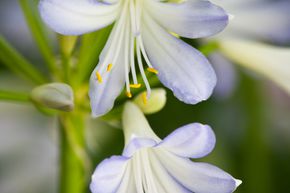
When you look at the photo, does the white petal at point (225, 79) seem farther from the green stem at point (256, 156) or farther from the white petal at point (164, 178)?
the white petal at point (164, 178)

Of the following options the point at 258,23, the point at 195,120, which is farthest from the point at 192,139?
the point at 258,23

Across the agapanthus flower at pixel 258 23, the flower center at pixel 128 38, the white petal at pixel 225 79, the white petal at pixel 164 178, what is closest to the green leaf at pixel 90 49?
the flower center at pixel 128 38

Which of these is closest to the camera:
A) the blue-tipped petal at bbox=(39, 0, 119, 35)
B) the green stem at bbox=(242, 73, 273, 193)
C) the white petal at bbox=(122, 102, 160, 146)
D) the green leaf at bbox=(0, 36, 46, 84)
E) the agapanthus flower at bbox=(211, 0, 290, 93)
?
the blue-tipped petal at bbox=(39, 0, 119, 35)

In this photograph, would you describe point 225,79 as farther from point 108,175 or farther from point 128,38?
point 108,175

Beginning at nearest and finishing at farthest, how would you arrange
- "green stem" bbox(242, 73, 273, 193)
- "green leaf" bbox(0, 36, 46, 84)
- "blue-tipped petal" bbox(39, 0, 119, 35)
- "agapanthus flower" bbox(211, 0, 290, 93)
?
"blue-tipped petal" bbox(39, 0, 119, 35) → "green leaf" bbox(0, 36, 46, 84) → "green stem" bbox(242, 73, 273, 193) → "agapanthus flower" bbox(211, 0, 290, 93)

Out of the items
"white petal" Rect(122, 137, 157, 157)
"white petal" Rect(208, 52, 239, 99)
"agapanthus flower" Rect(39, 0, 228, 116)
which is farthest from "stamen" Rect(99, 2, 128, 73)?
"white petal" Rect(208, 52, 239, 99)

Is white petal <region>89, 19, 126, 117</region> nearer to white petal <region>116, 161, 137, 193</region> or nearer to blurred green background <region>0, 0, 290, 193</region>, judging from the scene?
white petal <region>116, 161, 137, 193</region>

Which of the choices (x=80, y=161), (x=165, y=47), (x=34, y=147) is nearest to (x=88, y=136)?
(x=34, y=147)
